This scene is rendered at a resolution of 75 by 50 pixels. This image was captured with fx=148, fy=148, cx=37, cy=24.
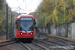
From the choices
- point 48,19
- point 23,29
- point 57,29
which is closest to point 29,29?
point 23,29

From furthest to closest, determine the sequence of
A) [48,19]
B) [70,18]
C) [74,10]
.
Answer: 1. [48,19]
2. [70,18]
3. [74,10]

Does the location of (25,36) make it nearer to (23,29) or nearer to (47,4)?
(23,29)

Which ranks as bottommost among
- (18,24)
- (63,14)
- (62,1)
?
(18,24)

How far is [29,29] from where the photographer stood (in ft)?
55.8

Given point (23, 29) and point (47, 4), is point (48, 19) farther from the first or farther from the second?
point (23, 29)

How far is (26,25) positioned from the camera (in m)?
17.0

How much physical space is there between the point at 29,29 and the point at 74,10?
889 centimetres

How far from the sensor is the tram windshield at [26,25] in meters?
17.0

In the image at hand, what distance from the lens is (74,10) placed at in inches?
882

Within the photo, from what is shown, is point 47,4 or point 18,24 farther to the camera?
point 47,4

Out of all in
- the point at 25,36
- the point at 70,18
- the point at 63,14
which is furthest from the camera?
the point at 63,14

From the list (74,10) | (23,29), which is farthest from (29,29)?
(74,10)

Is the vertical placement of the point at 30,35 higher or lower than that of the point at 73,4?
lower

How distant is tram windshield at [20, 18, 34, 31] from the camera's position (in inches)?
667
